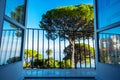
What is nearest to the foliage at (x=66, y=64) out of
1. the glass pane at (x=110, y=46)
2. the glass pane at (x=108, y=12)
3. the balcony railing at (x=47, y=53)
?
the balcony railing at (x=47, y=53)

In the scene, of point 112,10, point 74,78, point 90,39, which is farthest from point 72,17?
point 112,10

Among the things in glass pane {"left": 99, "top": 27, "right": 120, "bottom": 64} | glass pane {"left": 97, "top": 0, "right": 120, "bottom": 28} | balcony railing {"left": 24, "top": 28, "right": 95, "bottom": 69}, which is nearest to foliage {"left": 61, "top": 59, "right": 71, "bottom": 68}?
balcony railing {"left": 24, "top": 28, "right": 95, "bottom": 69}

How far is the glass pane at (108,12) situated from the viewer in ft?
9.25

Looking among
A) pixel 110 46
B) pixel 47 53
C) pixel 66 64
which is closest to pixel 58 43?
pixel 47 53

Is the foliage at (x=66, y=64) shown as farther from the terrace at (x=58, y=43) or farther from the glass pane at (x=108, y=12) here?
the glass pane at (x=108, y=12)

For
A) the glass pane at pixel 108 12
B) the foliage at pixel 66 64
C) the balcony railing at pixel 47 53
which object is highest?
the glass pane at pixel 108 12

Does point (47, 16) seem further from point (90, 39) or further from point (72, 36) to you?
point (90, 39)

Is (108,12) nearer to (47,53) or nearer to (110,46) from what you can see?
(110,46)

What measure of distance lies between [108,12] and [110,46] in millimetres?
683

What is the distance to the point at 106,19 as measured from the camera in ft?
11.0

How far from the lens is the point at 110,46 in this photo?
318 centimetres

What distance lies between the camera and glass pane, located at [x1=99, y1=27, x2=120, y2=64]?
2.82m

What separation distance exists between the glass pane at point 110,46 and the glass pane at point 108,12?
0.19 meters

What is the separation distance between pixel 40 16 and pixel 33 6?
3.66ft
